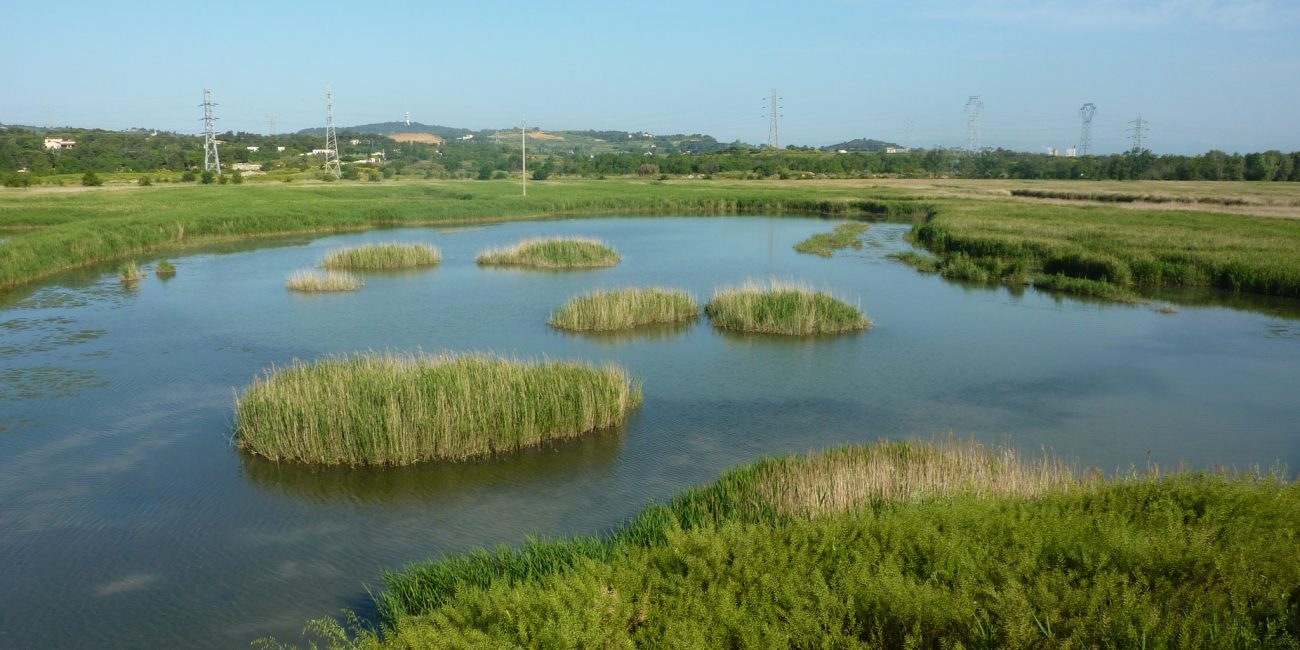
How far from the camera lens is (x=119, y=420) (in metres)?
12.0

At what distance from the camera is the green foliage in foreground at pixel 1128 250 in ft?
Answer: 76.8

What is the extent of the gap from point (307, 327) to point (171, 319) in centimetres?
364

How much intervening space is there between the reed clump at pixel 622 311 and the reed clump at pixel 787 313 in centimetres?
90

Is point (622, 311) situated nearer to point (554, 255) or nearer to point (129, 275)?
point (554, 255)

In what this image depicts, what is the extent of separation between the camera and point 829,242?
34.0m

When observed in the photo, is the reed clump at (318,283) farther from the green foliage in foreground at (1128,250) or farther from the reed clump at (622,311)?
the green foliage in foreground at (1128,250)

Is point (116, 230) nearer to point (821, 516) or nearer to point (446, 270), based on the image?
point (446, 270)

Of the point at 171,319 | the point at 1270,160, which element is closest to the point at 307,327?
the point at 171,319

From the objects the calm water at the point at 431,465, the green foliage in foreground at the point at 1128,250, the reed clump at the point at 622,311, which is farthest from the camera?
the green foliage in foreground at the point at 1128,250

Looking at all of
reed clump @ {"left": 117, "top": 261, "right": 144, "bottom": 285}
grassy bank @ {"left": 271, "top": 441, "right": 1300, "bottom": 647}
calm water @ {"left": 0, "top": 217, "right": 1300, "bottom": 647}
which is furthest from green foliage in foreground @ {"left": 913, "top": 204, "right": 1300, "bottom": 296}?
reed clump @ {"left": 117, "top": 261, "right": 144, "bottom": 285}

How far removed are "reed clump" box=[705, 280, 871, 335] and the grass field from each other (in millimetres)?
9237

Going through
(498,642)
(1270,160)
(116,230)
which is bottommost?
(498,642)

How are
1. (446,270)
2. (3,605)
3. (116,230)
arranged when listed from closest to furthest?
1. (3,605)
2. (446,270)
3. (116,230)

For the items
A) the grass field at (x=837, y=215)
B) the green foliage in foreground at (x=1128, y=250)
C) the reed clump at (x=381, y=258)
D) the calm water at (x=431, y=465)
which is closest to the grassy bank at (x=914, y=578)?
the calm water at (x=431, y=465)
